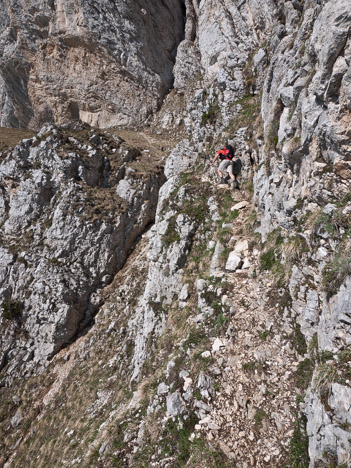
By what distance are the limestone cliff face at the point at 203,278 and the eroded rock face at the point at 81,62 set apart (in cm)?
1110

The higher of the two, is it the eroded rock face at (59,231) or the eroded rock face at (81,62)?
the eroded rock face at (81,62)

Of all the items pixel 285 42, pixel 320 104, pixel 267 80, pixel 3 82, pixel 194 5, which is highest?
pixel 3 82

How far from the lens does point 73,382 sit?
1430 cm

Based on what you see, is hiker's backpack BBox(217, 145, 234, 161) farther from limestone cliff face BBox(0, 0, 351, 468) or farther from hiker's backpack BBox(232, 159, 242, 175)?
limestone cliff face BBox(0, 0, 351, 468)

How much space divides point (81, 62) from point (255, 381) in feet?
133

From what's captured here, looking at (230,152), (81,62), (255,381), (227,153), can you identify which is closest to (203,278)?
(255,381)

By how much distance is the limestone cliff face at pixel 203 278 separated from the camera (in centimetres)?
560

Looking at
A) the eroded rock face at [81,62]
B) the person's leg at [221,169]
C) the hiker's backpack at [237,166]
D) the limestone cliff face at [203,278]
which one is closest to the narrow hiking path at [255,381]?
the limestone cliff face at [203,278]

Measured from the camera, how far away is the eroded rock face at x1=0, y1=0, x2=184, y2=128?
3244 centimetres

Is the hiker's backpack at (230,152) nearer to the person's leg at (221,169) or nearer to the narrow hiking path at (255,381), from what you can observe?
→ the person's leg at (221,169)

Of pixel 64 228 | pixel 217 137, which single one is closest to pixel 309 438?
pixel 217 137

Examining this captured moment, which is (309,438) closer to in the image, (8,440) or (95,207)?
(8,440)

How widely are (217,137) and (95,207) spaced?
11.0 m

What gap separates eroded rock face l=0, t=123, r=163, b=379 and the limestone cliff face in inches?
4.4
